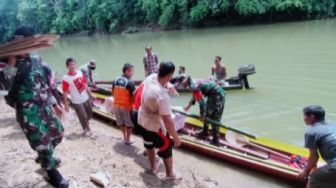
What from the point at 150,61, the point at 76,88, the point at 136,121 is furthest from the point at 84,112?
the point at 150,61

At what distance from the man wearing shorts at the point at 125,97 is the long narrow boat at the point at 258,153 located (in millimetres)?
1170

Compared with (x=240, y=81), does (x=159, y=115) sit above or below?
above

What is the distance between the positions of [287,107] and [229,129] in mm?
3452

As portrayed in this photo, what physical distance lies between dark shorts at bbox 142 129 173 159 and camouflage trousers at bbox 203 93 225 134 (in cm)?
186

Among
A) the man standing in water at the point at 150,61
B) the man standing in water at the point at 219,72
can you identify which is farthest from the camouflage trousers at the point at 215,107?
the man standing in water at the point at 150,61

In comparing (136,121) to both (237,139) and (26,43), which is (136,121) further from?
(26,43)

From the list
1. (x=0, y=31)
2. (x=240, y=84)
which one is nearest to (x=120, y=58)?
(x=240, y=84)

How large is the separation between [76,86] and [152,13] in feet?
109

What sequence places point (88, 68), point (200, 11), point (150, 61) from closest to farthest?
point (88, 68) < point (150, 61) < point (200, 11)

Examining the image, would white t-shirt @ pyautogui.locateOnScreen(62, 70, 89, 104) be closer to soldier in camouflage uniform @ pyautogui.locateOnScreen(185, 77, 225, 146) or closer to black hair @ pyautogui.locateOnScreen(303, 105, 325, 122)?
soldier in camouflage uniform @ pyautogui.locateOnScreen(185, 77, 225, 146)

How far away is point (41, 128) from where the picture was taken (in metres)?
3.47

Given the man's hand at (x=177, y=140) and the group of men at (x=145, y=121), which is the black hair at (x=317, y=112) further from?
the man's hand at (x=177, y=140)

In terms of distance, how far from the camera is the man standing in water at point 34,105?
330 cm

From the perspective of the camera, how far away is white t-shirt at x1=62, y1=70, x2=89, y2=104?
21.1 feet
